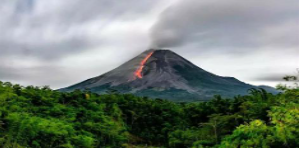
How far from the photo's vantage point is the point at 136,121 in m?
26.1

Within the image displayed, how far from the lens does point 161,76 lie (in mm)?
170375

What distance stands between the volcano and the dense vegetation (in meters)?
117

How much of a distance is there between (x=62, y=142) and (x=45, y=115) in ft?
8.38

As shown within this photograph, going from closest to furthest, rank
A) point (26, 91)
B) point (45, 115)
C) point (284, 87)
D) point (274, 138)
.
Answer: point (274, 138)
point (284, 87)
point (45, 115)
point (26, 91)

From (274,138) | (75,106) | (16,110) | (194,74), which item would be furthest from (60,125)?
(194,74)

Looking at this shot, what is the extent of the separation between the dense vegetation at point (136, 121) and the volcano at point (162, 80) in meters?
117

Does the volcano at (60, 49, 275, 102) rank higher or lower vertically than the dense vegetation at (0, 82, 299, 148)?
higher

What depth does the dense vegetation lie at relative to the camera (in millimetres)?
8000

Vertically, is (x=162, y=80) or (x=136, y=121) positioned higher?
(x=162, y=80)

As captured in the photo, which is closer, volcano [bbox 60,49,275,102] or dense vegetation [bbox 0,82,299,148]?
dense vegetation [bbox 0,82,299,148]

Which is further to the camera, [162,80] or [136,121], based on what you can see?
[162,80]

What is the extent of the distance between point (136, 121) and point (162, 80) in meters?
141

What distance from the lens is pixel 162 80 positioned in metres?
167

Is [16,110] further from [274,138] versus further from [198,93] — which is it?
[198,93]
